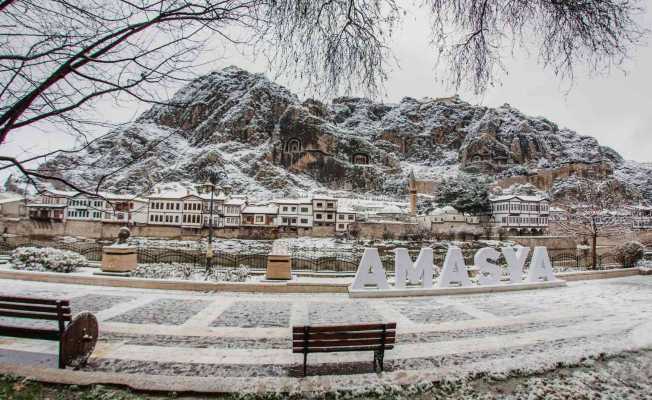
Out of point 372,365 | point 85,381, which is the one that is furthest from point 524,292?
point 85,381

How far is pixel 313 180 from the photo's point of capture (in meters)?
102

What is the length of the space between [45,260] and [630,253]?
94.8ft

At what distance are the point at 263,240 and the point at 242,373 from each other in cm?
4513

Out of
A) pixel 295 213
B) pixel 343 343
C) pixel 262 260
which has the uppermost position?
pixel 295 213

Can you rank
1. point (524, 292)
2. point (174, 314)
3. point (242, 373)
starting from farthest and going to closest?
point (524, 292) → point (174, 314) → point (242, 373)

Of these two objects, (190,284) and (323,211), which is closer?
(190,284)

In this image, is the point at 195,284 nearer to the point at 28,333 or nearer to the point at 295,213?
the point at 28,333

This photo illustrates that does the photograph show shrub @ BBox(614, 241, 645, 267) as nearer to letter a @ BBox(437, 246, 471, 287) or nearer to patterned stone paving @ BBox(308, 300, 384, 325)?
letter a @ BBox(437, 246, 471, 287)

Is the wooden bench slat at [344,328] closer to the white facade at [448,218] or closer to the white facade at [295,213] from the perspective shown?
the white facade at [295,213]

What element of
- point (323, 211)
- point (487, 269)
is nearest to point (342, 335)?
point (487, 269)

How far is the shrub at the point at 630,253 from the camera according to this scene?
709 inches

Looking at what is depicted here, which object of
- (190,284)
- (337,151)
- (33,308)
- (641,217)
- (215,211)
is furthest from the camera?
(337,151)

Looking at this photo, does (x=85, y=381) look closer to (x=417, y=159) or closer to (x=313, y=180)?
(x=313, y=180)

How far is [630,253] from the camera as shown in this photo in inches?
714
